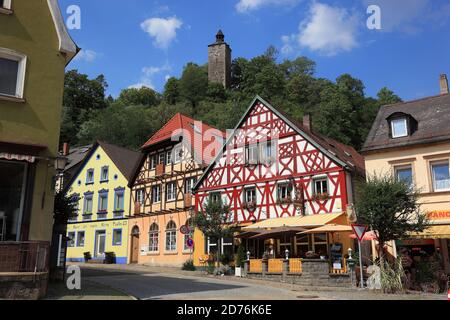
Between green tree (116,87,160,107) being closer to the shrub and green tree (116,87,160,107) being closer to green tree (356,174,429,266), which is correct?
the shrub

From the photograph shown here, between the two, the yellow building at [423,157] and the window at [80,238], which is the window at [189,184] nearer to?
the window at [80,238]

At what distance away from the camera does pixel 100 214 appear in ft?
129

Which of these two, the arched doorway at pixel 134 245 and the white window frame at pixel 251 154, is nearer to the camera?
the white window frame at pixel 251 154

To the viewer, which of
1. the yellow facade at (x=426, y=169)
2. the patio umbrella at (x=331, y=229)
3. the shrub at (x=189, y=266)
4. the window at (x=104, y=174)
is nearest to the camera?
the patio umbrella at (x=331, y=229)

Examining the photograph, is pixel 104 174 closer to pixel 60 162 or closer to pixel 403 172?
pixel 403 172

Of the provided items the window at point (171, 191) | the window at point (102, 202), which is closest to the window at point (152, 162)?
the window at point (171, 191)

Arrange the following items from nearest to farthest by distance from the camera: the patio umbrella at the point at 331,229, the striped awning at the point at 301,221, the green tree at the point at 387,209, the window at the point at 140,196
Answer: the green tree at the point at 387,209 < the patio umbrella at the point at 331,229 < the striped awning at the point at 301,221 < the window at the point at 140,196

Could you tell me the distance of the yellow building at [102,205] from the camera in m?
37.6

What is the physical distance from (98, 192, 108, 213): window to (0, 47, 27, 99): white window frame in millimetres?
26491

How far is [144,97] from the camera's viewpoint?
284 ft

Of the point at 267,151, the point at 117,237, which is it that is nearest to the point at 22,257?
the point at 267,151

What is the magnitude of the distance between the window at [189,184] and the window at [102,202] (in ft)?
30.9
